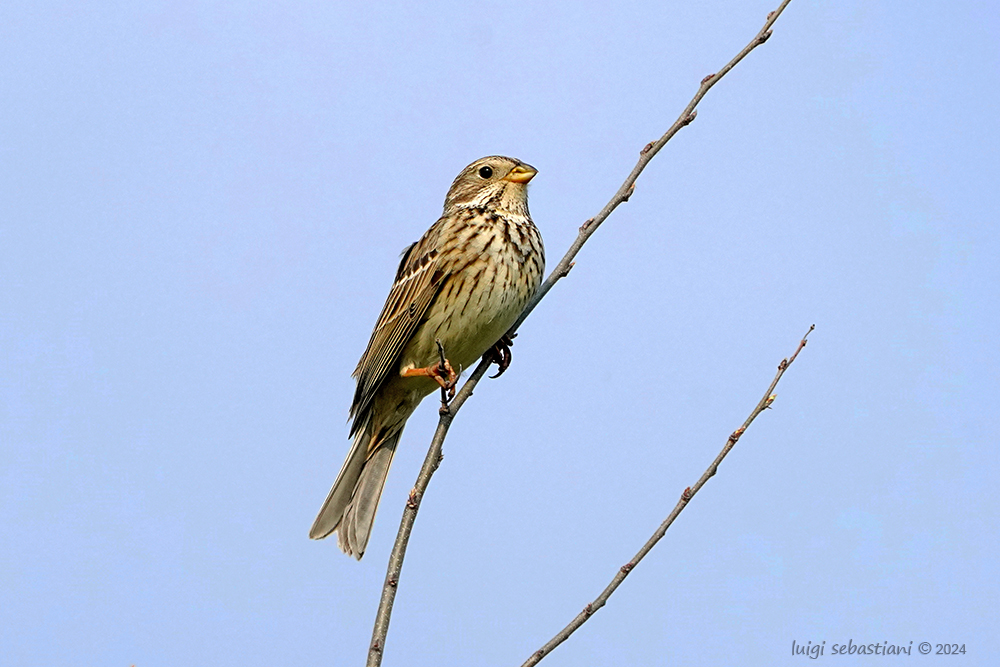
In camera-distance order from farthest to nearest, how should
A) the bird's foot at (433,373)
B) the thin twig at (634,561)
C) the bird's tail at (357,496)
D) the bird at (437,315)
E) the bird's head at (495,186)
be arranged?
the bird's head at (495,186), the bird's tail at (357,496), the bird at (437,315), the bird's foot at (433,373), the thin twig at (634,561)

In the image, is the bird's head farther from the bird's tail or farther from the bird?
the bird's tail

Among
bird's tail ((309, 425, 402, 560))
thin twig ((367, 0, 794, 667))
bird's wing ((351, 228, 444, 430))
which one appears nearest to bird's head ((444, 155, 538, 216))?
bird's wing ((351, 228, 444, 430))

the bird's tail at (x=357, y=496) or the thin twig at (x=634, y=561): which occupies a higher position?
the bird's tail at (x=357, y=496)

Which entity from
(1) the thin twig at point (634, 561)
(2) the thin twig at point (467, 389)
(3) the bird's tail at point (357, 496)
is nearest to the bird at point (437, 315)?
(3) the bird's tail at point (357, 496)

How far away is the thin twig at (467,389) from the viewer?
3957mm

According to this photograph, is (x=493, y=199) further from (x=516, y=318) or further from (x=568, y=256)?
(x=568, y=256)

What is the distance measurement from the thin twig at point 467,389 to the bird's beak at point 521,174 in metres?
1.89

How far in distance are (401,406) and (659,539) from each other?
321cm

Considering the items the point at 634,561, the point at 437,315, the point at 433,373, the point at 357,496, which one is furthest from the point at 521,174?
the point at 634,561

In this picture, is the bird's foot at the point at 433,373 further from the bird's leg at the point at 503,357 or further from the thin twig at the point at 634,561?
the thin twig at the point at 634,561

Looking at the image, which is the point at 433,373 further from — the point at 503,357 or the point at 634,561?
the point at 634,561

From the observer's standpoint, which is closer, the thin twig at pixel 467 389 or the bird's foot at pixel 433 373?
the thin twig at pixel 467 389

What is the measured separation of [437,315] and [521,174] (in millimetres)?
1114

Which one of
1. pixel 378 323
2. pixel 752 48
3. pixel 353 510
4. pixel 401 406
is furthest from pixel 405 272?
pixel 752 48
